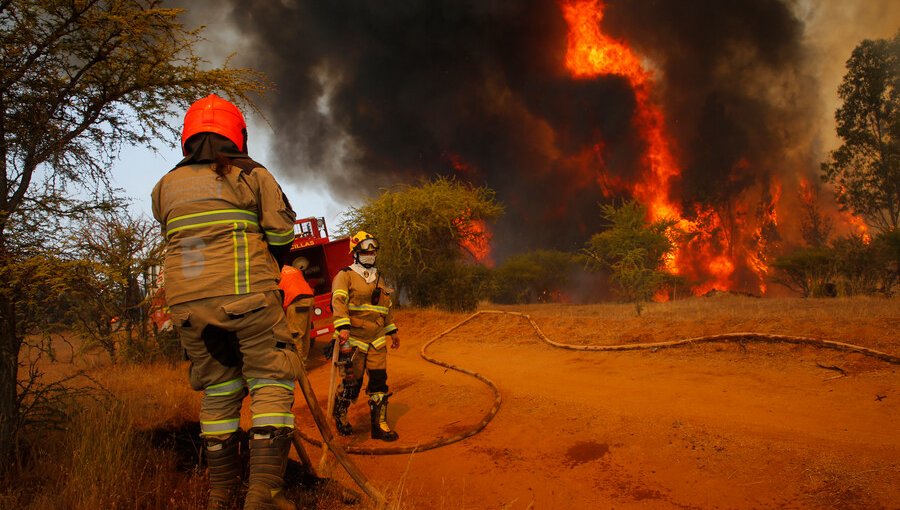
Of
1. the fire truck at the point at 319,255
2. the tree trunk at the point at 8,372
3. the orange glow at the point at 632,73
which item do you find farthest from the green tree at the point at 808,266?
the tree trunk at the point at 8,372

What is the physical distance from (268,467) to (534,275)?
3793cm

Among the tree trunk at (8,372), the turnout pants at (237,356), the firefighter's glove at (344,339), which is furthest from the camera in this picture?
the firefighter's glove at (344,339)

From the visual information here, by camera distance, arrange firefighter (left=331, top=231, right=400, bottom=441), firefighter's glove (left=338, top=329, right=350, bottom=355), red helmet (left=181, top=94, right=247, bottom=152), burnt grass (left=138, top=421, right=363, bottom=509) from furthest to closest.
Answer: firefighter (left=331, top=231, right=400, bottom=441), firefighter's glove (left=338, top=329, right=350, bottom=355), burnt grass (left=138, top=421, right=363, bottom=509), red helmet (left=181, top=94, right=247, bottom=152)

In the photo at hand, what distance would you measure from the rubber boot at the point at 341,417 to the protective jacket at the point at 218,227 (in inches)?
136

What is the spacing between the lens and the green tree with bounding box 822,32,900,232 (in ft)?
99.9

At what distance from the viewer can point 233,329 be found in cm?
269

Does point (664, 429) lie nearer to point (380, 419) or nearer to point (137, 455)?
point (380, 419)

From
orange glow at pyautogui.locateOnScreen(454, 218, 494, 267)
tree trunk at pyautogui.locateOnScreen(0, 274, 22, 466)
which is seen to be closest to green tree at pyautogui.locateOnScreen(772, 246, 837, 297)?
orange glow at pyautogui.locateOnScreen(454, 218, 494, 267)

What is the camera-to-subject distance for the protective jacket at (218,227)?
→ 2723 millimetres

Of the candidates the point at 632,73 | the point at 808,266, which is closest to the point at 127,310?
the point at 808,266

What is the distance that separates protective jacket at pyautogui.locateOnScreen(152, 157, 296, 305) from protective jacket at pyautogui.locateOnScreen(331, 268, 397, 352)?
9.64 ft

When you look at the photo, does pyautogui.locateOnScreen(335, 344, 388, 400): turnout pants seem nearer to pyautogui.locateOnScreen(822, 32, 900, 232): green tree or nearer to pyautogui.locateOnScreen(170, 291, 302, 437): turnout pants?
pyautogui.locateOnScreen(170, 291, 302, 437): turnout pants

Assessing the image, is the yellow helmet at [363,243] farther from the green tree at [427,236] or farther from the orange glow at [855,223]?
the orange glow at [855,223]

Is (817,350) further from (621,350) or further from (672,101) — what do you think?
(672,101)
